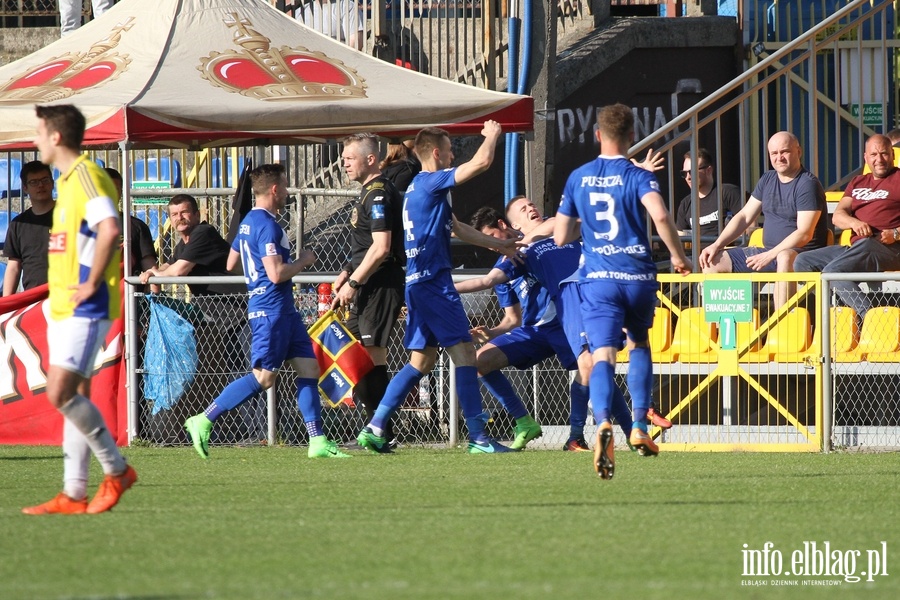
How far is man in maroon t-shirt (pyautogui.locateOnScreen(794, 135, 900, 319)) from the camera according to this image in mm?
11367

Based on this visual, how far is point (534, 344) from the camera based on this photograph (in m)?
10.4

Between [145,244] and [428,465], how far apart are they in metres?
3.96

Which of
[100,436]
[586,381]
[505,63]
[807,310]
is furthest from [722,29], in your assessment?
[100,436]

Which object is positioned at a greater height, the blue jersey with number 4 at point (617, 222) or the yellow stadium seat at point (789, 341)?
the blue jersey with number 4 at point (617, 222)

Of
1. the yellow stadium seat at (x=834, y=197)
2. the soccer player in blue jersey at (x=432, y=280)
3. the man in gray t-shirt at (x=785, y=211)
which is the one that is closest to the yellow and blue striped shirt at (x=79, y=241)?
the soccer player in blue jersey at (x=432, y=280)

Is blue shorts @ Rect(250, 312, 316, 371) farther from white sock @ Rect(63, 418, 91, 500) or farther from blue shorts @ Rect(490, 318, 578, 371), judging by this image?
white sock @ Rect(63, 418, 91, 500)

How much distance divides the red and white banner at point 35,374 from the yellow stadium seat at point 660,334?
4079 millimetres

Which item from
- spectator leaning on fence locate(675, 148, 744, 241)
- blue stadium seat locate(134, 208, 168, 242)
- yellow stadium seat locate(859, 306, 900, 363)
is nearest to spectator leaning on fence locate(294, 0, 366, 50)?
blue stadium seat locate(134, 208, 168, 242)

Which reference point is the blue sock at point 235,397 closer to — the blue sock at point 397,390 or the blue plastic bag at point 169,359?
the blue sock at point 397,390

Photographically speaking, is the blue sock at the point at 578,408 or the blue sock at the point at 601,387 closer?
the blue sock at the point at 601,387

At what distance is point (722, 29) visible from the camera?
58.6 feet

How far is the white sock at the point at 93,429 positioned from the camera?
21.7ft

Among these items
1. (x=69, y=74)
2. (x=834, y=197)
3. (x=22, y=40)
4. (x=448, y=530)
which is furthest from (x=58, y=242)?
(x=22, y=40)

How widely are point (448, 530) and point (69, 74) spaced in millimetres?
7236
